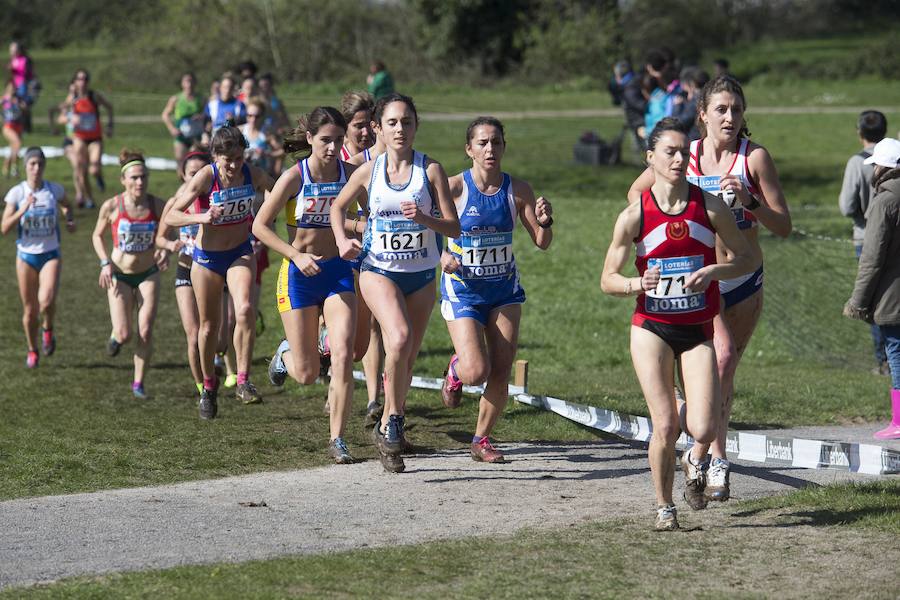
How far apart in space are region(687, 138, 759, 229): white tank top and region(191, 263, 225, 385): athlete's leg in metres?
4.26

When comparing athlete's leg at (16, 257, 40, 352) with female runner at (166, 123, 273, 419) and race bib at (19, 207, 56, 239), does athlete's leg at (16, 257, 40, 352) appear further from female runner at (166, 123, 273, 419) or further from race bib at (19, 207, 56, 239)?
female runner at (166, 123, 273, 419)

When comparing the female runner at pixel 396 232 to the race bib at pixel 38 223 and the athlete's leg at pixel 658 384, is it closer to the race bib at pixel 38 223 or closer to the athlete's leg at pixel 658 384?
the athlete's leg at pixel 658 384

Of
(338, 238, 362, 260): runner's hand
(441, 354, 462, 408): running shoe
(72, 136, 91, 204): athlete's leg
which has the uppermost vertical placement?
(72, 136, 91, 204): athlete's leg

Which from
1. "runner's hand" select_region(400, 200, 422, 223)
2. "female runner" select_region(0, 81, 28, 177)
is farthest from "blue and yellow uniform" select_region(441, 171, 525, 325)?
"female runner" select_region(0, 81, 28, 177)

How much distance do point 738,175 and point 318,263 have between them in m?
2.82

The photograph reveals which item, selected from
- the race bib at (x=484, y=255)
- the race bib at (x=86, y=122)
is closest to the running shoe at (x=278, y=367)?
the race bib at (x=484, y=255)

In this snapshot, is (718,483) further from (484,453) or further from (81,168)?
(81,168)

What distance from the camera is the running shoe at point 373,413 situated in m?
10.1

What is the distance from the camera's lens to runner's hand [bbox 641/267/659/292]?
676 cm

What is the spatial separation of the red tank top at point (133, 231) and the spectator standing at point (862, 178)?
5.95m

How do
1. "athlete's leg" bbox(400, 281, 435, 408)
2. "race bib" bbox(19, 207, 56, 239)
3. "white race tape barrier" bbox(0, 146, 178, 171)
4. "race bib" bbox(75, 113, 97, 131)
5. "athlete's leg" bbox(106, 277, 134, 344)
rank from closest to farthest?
1. "athlete's leg" bbox(400, 281, 435, 408)
2. "athlete's leg" bbox(106, 277, 134, 344)
3. "race bib" bbox(19, 207, 56, 239)
4. "race bib" bbox(75, 113, 97, 131)
5. "white race tape barrier" bbox(0, 146, 178, 171)

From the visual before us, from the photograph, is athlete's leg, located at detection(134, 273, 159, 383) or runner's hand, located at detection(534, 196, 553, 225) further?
athlete's leg, located at detection(134, 273, 159, 383)

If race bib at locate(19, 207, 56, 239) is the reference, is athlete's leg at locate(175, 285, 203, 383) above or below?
below

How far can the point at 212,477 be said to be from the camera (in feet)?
29.0
